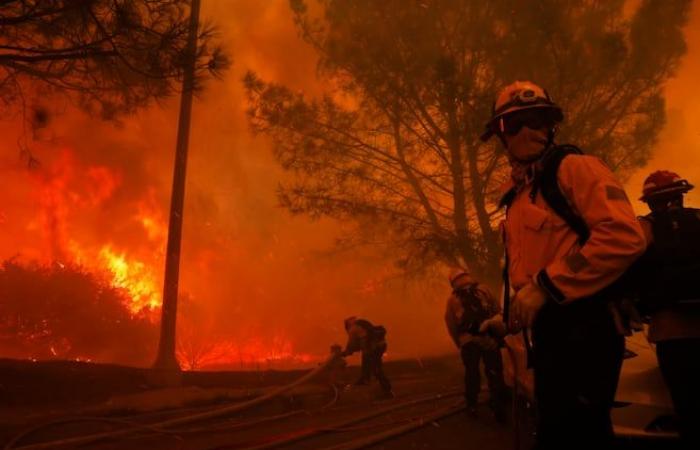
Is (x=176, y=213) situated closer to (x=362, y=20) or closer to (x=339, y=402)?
(x=339, y=402)

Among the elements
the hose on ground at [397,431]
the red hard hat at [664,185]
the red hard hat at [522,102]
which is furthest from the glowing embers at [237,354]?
the red hard hat at [522,102]

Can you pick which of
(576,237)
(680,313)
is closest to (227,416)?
(680,313)

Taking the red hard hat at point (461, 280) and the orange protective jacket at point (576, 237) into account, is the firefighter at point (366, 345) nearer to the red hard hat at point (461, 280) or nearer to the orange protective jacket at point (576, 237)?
the red hard hat at point (461, 280)

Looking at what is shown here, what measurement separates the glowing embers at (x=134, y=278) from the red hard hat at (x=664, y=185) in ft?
62.7

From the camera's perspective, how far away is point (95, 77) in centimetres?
598

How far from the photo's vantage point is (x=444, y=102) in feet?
28.3

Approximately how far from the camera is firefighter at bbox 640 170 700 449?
231 cm

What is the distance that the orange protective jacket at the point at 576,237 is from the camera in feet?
4.88

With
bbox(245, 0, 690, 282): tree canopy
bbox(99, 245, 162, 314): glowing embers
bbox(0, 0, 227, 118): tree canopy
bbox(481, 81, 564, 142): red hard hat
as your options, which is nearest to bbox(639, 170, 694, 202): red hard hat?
bbox(481, 81, 564, 142): red hard hat

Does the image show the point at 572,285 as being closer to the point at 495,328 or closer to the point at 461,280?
the point at 495,328

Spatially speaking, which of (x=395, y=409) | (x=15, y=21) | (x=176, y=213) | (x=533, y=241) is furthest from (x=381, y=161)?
(x=533, y=241)

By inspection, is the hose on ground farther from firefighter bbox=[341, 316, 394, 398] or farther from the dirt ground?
firefighter bbox=[341, 316, 394, 398]

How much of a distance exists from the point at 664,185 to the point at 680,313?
27.0 inches

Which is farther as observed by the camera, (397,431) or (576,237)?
(397,431)
